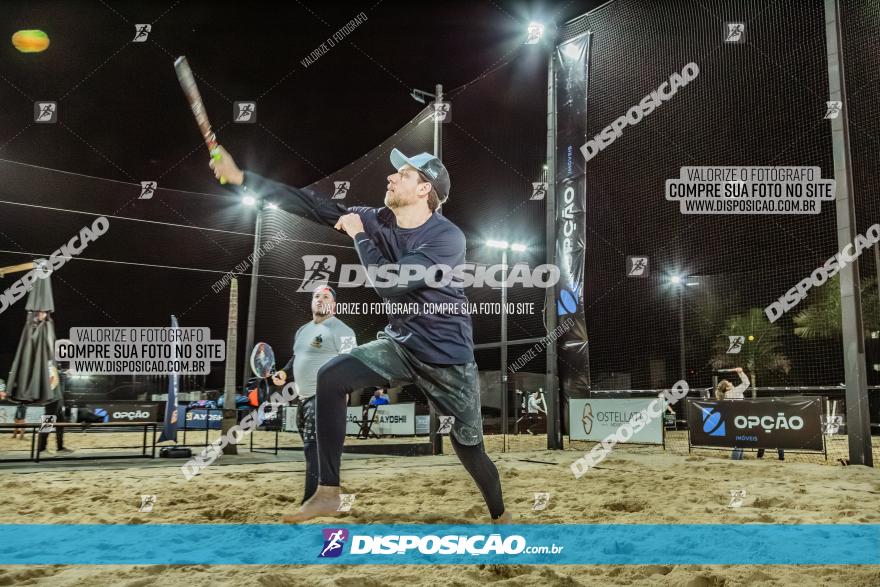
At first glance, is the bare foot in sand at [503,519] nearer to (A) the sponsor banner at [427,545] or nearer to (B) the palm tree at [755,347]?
(A) the sponsor banner at [427,545]

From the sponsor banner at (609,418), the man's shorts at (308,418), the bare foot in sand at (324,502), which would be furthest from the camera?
the sponsor banner at (609,418)

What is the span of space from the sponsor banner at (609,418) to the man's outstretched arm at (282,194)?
8.75 meters

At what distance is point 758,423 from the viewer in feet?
30.7

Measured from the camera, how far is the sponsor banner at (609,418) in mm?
10739

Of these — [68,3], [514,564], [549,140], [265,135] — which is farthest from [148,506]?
[549,140]

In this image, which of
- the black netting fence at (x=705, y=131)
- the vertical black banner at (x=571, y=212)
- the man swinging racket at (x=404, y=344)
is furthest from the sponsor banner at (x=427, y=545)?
the vertical black banner at (x=571, y=212)

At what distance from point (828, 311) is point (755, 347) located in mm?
5609

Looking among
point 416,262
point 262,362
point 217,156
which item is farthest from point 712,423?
point 217,156

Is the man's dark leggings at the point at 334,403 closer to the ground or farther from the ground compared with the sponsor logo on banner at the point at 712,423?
farther from the ground

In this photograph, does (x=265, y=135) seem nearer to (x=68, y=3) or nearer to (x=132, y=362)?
(x=68, y=3)

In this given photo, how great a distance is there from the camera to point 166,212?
17.7 meters

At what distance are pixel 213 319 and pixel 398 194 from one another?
1942 cm

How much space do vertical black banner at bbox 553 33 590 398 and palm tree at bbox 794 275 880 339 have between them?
17.6 m

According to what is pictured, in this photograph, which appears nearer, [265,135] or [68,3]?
[68,3]
